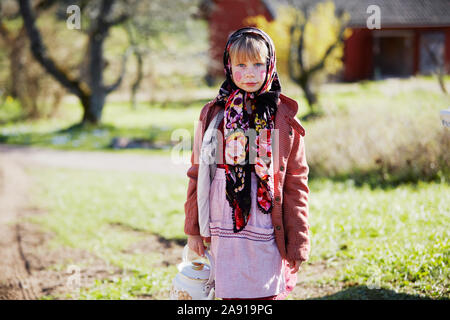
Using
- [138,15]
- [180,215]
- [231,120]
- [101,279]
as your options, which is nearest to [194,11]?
[138,15]

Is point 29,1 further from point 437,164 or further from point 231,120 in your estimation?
point 231,120

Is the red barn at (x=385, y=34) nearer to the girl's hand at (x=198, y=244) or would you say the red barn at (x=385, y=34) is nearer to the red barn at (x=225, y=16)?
the red barn at (x=225, y=16)

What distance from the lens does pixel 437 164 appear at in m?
6.99

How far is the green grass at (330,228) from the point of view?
4039mm

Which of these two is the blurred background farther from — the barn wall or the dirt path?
the barn wall

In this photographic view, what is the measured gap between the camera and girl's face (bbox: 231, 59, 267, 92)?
2.66m

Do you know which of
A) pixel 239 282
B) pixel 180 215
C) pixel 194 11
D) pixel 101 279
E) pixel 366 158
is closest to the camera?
pixel 239 282

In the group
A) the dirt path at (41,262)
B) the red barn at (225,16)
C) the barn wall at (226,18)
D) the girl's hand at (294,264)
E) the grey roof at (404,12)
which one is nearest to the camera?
the girl's hand at (294,264)

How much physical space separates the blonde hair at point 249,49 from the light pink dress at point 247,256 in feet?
2.10

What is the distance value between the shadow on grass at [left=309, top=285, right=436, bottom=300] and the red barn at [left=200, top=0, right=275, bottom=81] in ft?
75.2

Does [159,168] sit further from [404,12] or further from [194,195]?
[404,12]

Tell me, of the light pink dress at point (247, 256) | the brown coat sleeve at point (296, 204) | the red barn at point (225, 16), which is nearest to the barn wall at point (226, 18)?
the red barn at point (225, 16)

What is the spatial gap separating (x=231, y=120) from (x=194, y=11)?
17723 mm

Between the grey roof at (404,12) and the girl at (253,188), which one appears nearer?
the girl at (253,188)
